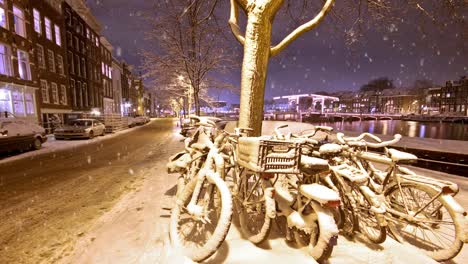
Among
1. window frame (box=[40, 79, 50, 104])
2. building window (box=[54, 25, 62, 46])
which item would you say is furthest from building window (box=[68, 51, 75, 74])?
window frame (box=[40, 79, 50, 104])

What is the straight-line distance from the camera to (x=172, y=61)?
611 inches

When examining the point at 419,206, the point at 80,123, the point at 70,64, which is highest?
the point at 70,64

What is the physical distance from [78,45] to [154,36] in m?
18.8

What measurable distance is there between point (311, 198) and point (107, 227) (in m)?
3.07

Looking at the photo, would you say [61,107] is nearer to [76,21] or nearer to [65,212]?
[76,21]

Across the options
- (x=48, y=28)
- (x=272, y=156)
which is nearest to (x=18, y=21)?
(x=48, y=28)

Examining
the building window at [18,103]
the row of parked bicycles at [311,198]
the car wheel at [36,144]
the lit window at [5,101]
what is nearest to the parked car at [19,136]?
the car wheel at [36,144]

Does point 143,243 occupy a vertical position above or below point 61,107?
below

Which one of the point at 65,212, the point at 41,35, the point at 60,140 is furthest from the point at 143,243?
the point at 41,35

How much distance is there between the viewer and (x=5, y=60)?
15.2 metres

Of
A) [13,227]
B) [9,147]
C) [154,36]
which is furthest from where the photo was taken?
[154,36]

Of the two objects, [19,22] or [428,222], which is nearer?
[428,222]

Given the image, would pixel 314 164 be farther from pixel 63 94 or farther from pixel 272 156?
pixel 63 94

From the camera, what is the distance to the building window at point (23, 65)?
16.3 m
